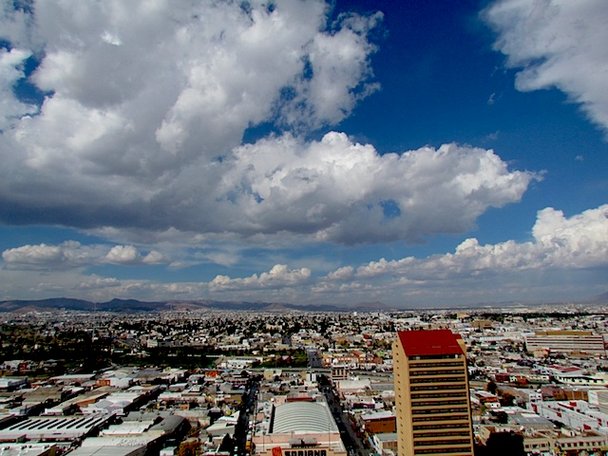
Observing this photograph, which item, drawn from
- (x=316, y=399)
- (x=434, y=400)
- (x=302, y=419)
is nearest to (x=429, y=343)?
(x=434, y=400)

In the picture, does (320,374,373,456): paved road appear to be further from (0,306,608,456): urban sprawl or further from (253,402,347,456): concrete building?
(253,402,347,456): concrete building

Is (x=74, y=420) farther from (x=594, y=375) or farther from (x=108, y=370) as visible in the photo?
(x=594, y=375)

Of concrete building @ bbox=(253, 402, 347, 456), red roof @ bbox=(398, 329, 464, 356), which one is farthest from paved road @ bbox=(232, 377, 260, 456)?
red roof @ bbox=(398, 329, 464, 356)

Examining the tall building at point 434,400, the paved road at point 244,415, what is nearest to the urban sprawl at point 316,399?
the tall building at point 434,400

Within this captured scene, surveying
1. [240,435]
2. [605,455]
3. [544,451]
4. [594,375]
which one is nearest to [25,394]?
[240,435]

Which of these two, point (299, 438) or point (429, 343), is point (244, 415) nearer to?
point (299, 438)

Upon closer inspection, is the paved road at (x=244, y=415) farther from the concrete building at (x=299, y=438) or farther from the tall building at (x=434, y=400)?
the tall building at (x=434, y=400)
